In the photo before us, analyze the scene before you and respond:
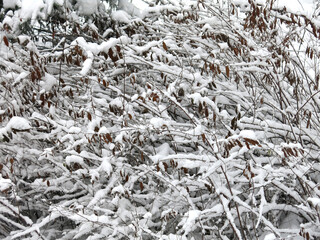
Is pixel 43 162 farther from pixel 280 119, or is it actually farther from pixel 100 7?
pixel 280 119

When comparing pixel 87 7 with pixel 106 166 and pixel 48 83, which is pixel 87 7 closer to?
pixel 48 83

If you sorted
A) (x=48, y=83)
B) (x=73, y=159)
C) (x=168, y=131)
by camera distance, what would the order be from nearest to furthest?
(x=168, y=131), (x=73, y=159), (x=48, y=83)

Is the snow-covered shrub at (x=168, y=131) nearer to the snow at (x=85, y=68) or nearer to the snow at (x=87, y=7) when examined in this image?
the snow at (x=85, y=68)

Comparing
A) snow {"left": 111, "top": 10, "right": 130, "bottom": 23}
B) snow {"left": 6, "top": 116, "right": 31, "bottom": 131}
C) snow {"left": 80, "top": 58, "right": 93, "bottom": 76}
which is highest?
snow {"left": 111, "top": 10, "right": 130, "bottom": 23}

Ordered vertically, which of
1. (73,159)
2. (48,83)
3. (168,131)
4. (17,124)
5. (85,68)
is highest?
(85,68)

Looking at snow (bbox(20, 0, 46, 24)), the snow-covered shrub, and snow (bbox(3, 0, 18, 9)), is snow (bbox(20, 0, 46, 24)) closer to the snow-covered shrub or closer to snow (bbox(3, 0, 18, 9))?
the snow-covered shrub

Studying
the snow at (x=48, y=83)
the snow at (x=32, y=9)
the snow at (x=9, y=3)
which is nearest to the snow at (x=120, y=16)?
the snow at (x=32, y=9)

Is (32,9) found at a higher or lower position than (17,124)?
higher

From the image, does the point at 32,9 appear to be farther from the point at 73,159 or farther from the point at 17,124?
the point at 73,159

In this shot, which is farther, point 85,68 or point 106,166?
point 106,166

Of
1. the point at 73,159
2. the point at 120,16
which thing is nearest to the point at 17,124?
the point at 73,159

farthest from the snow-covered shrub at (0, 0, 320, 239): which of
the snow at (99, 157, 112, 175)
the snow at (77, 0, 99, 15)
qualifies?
the snow at (77, 0, 99, 15)

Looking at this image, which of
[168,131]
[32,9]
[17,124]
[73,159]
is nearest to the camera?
[168,131]

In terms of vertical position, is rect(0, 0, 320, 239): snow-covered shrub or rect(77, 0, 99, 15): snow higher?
rect(77, 0, 99, 15): snow
